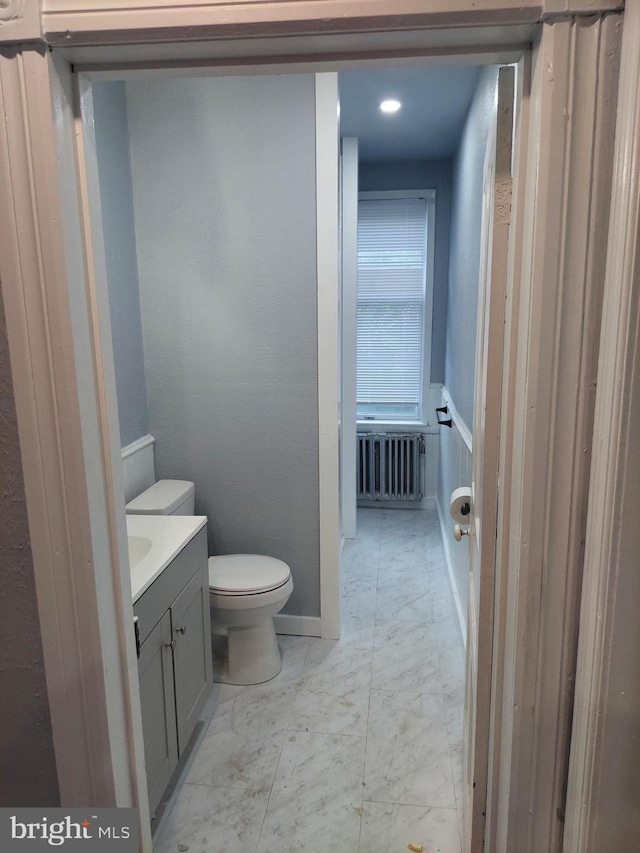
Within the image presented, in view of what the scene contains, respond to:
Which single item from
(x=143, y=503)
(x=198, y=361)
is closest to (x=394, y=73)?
(x=198, y=361)

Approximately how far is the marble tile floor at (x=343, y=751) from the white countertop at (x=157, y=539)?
82cm

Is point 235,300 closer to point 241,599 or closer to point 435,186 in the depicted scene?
point 241,599

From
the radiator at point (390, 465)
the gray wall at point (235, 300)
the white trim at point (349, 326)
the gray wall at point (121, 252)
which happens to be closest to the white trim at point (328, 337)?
the gray wall at point (235, 300)

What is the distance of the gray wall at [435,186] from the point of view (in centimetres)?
443

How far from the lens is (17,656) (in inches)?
38.7

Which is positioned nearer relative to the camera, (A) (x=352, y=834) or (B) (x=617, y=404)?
(B) (x=617, y=404)

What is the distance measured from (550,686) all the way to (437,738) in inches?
58.4

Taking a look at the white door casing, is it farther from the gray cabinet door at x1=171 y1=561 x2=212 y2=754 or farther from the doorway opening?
the doorway opening

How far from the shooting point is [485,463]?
1056mm

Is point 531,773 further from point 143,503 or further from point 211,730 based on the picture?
point 143,503

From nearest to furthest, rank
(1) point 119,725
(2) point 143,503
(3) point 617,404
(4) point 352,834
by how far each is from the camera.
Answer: (3) point 617,404 < (1) point 119,725 < (4) point 352,834 < (2) point 143,503

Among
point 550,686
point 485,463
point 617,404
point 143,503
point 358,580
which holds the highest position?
point 617,404
